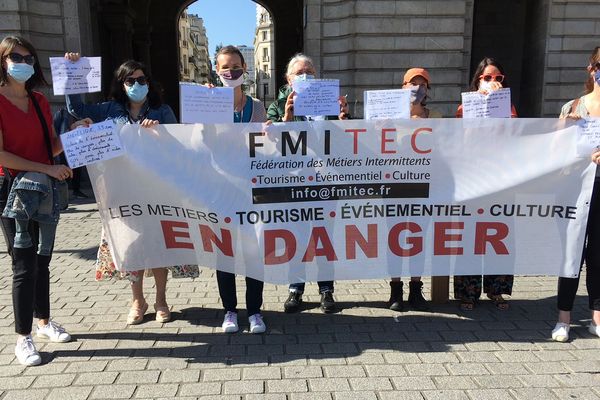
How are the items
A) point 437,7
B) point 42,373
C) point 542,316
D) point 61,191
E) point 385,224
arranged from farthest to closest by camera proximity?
point 437,7, point 542,316, point 385,224, point 61,191, point 42,373

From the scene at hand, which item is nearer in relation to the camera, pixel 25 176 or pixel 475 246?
pixel 25 176

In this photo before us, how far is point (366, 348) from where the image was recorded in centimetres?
345

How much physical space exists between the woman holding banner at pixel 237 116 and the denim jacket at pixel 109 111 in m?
0.54

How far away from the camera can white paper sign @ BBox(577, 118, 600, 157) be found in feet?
11.3

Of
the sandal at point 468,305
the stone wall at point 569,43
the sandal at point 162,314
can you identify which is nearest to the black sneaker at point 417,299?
the sandal at point 468,305

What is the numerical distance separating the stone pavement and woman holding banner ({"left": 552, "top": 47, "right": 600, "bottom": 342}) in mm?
135

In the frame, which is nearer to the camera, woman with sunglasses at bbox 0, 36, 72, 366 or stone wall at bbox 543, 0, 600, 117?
woman with sunglasses at bbox 0, 36, 72, 366

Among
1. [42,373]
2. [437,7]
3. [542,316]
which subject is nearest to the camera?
[42,373]

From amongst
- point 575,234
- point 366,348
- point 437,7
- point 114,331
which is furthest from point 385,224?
point 437,7

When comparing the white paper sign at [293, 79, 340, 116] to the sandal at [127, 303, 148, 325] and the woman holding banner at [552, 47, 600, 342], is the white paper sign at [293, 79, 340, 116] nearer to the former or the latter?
the woman holding banner at [552, 47, 600, 342]

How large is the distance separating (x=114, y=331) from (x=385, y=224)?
2.26 metres

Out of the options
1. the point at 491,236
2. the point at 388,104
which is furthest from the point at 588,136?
the point at 388,104

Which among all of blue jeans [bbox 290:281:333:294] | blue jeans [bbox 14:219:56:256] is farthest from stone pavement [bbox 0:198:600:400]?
blue jeans [bbox 14:219:56:256]

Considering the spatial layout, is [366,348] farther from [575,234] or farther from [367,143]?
[575,234]
